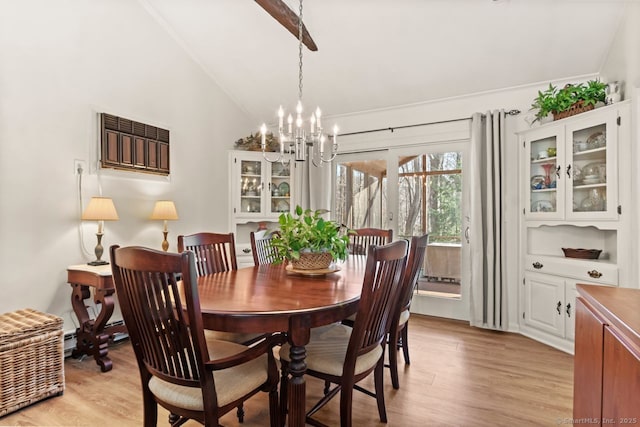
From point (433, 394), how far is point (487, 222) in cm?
191

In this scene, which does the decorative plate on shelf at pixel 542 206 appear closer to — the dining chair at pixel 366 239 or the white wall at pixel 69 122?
the dining chair at pixel 366 239

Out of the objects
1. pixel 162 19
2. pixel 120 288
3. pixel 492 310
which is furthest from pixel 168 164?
pixel 492 310

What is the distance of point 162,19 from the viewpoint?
3533 millimetres

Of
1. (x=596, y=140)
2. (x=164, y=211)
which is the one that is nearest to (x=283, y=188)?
(x=164, y=211)

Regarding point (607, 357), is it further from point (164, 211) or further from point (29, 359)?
point (164, 211)

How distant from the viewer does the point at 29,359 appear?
2131mm

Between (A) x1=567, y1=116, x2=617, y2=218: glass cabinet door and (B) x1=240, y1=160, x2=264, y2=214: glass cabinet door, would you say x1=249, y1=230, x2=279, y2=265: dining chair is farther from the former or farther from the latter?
(A) x1=567, y1=116, x2=617, y2=218: glass cabinet door

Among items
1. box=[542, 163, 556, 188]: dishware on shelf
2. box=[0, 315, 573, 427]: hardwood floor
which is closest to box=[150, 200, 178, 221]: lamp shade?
box=[0, 315, 573, 427]: hardwood floor

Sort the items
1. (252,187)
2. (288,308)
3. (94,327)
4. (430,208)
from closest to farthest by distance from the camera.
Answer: (288,308), (94,327), (430,208), (252,187)

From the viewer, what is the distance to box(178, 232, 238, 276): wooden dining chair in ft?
7.55

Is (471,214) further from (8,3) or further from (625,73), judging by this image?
(8,3)

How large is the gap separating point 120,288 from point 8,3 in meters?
2.64

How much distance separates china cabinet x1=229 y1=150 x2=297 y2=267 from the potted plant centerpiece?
2.25 meters

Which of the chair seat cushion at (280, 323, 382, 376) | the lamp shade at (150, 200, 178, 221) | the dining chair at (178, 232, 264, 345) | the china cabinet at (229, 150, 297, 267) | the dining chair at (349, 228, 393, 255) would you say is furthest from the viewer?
the china cabinet at (229, 150, 297, 267)
